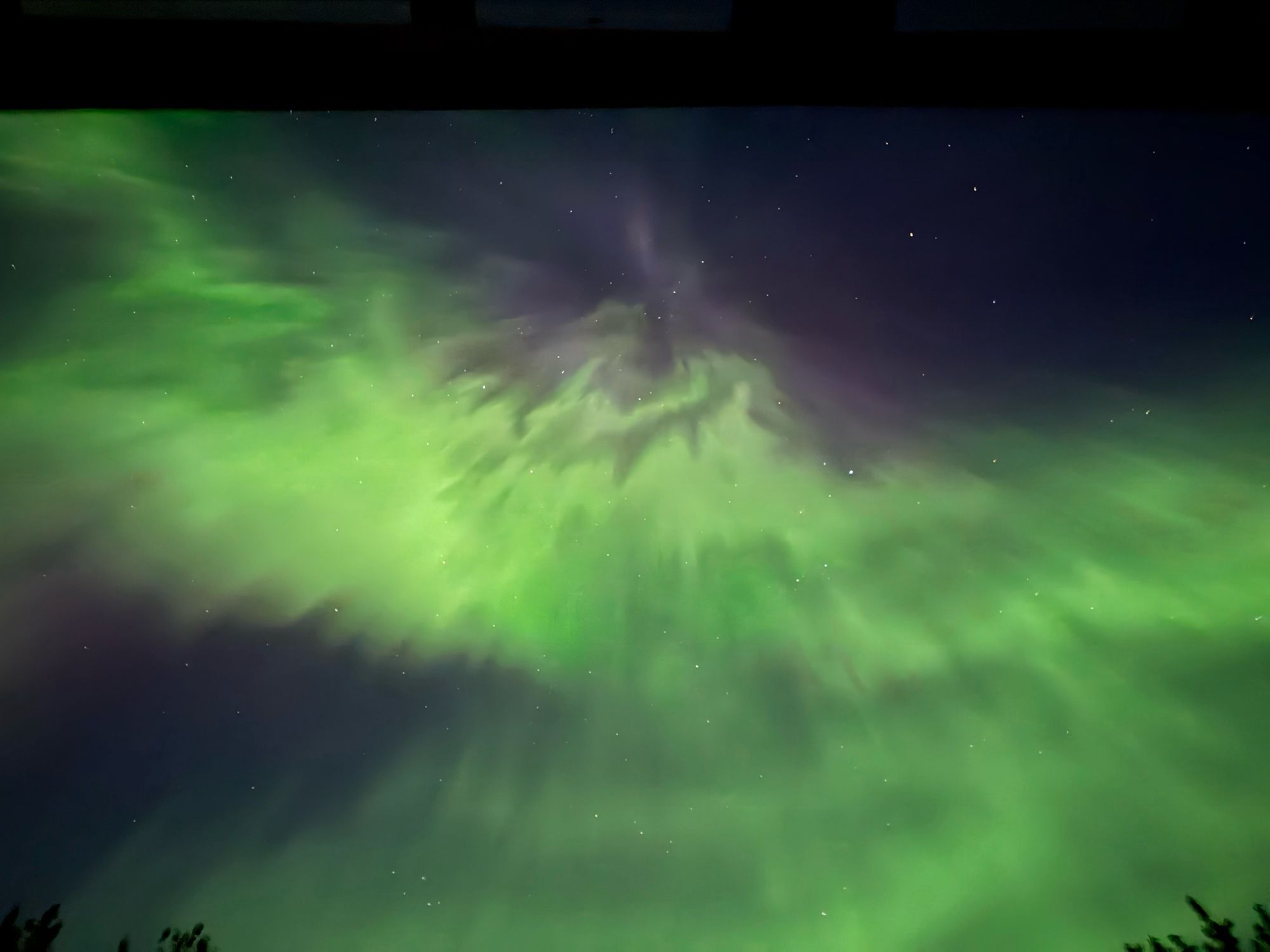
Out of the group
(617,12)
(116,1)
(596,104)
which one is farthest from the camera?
(617,12)

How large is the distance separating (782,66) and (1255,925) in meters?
21.5

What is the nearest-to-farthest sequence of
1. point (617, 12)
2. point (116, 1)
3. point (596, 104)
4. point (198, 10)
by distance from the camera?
1. point (596, 104)
2. point (116, 1)
3. point (198, 10)
4. point (617, 12)

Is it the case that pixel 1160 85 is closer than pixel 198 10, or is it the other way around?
pixel 1160 85

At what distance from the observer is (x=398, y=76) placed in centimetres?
156

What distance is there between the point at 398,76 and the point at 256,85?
0.34m

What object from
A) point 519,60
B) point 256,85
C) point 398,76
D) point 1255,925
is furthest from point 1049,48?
point 1255,925

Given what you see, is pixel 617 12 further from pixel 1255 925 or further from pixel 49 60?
pixel 1255 925

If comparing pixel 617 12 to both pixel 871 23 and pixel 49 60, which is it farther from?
pixel 49 60

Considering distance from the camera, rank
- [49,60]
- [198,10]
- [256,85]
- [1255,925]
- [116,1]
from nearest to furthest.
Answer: [49,60], [256,85], [116,1], [198,10], [1255,925]

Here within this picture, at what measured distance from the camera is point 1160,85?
1602 millimetres

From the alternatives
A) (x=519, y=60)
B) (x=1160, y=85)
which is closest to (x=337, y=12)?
(x=519, y=60)

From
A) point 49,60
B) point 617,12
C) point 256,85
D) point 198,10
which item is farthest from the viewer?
point 617,12

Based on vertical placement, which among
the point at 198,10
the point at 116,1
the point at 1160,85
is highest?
the point at 198,10

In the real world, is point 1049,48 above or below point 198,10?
below
